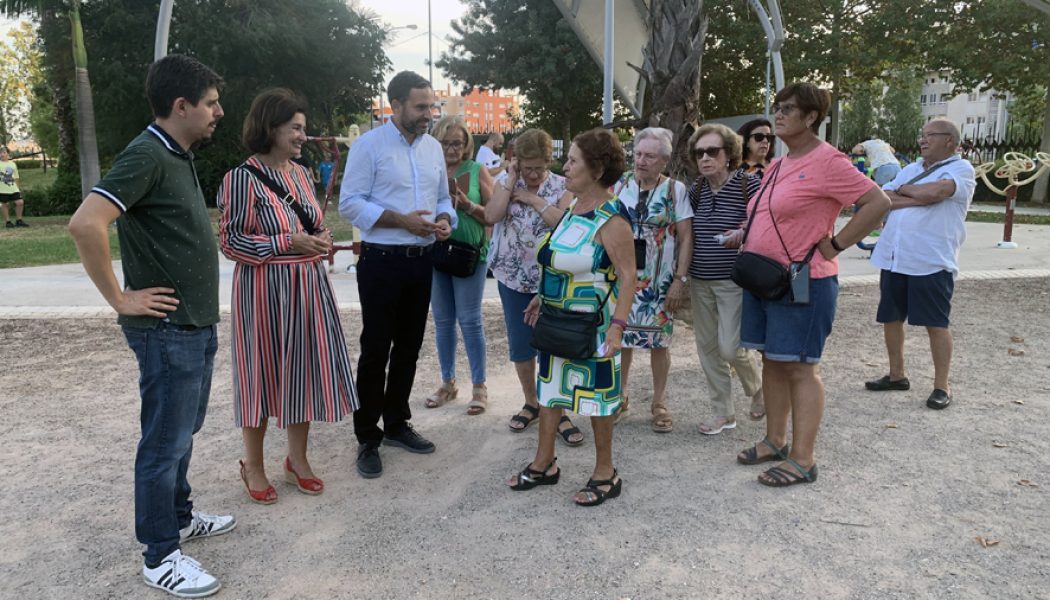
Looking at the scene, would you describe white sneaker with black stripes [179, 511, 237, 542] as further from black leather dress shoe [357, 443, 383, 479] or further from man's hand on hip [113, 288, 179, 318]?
man's hand on hip [113, 288, 179, 318]

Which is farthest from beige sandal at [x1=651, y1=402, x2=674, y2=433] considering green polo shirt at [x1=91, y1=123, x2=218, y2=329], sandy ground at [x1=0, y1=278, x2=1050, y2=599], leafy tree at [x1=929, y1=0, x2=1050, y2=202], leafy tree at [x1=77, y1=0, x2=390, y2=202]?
leafy tree at [x1=77, y1=0, x2=390, y2=202]

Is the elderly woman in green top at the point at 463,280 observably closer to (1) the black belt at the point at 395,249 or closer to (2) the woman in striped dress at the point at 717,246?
(1) the black belt at the point at 395,249

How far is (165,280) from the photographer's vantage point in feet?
8.59

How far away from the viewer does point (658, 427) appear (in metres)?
Answer: 4.48

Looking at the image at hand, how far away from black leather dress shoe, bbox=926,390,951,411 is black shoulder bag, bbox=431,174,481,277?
3.02m

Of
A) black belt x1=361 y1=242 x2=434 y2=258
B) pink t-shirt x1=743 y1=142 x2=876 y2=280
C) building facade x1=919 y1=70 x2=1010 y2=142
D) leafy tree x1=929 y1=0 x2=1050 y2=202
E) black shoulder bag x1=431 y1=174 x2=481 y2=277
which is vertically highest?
building facade x1=919 y1=70 x2=1010 y2=142

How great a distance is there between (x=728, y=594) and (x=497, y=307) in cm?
538

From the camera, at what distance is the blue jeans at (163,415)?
103 inches

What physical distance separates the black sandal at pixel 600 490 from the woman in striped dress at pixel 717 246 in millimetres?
1057

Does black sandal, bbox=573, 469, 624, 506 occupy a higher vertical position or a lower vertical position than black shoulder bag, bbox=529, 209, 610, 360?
lower

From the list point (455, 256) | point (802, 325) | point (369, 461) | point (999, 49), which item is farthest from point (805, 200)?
point (999, 49)

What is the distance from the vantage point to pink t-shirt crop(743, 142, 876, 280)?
11.2 ft

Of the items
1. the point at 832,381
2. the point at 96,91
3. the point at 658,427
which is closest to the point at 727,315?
the point at 658,427

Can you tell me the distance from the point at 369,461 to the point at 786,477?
2075 millimetres
